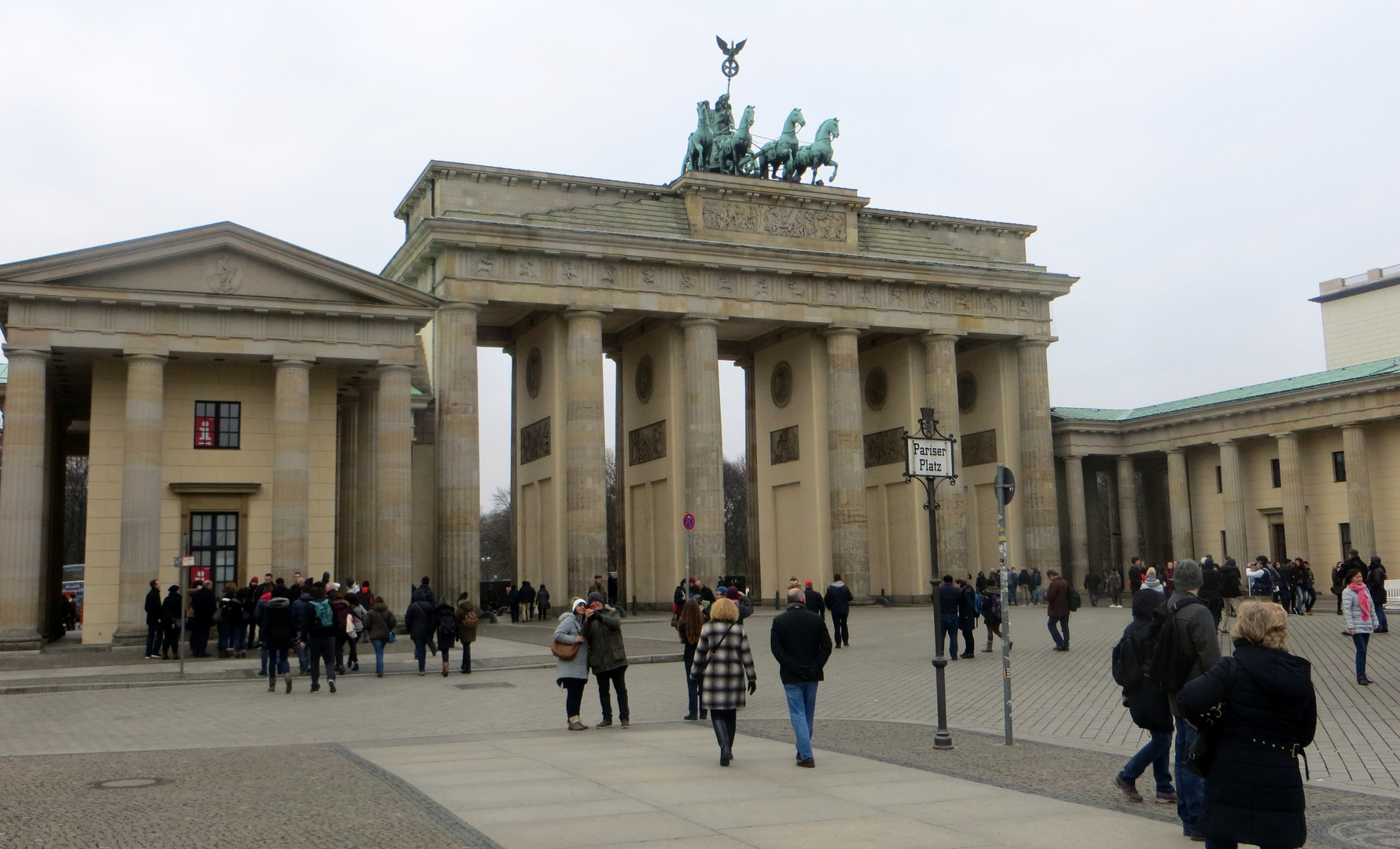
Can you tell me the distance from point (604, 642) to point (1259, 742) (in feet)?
31.8

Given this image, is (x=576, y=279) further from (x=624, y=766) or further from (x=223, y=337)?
(x=624, y=766)

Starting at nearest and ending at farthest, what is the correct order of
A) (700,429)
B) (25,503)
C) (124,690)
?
1. (124,690)
2. (25,503)
3. (700,429)

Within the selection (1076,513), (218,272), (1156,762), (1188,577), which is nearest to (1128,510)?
(1076,513)

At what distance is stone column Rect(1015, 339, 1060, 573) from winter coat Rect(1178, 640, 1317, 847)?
47.9 m

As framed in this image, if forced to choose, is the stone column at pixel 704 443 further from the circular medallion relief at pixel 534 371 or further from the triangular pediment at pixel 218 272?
the triangular pediment at pixel 218 272

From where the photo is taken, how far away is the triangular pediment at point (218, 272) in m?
28.5

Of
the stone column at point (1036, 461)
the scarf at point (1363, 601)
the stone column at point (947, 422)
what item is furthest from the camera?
the stone column at point (1036, 461)

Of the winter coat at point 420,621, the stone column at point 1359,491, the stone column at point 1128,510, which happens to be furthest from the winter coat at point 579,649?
the stone column at point 1128,510

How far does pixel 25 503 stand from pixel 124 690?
983 centimetres

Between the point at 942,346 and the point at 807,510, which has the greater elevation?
the point at 942,346

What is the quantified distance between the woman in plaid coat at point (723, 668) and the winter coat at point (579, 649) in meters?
2.50

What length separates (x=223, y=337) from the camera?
98.3 feet

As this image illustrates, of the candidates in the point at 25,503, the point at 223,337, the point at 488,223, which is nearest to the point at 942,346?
the point at 488,223

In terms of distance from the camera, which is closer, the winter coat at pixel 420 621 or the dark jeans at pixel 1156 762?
the dark jeans at pixel 1156 762
